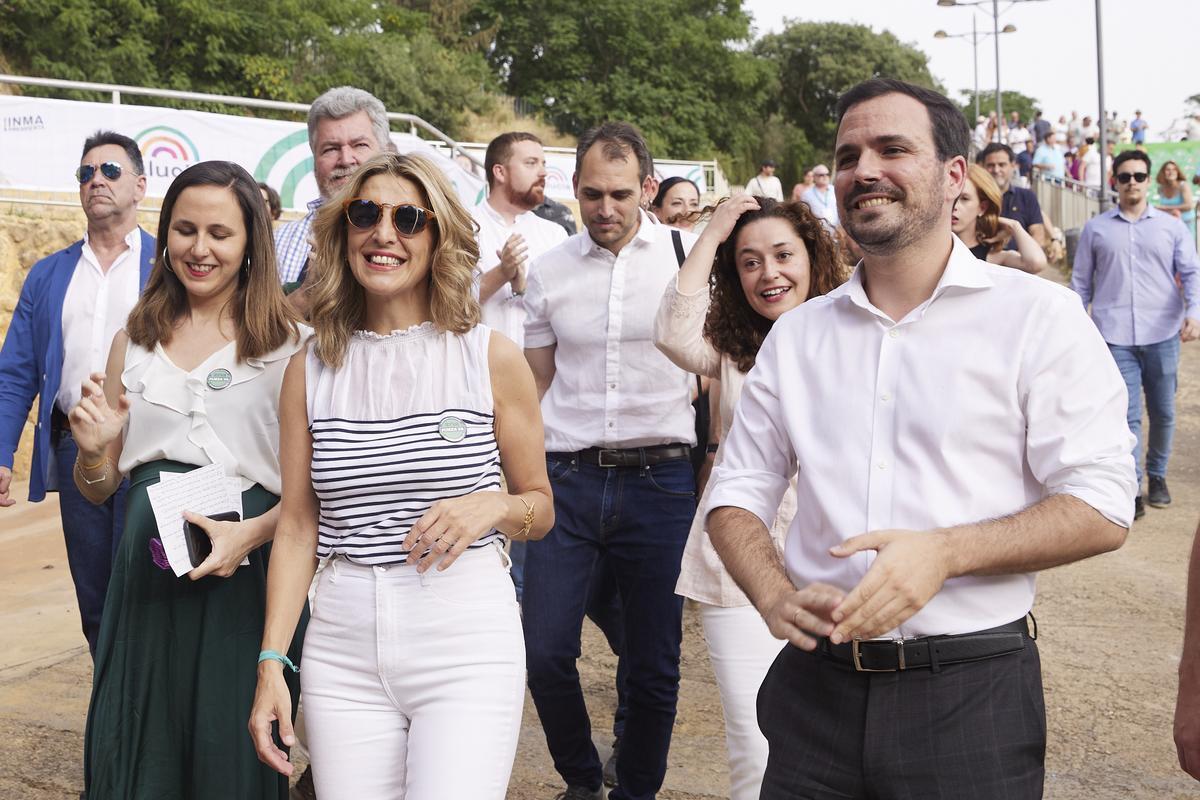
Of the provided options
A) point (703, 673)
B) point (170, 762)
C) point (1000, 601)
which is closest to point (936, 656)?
point (1000, 601)

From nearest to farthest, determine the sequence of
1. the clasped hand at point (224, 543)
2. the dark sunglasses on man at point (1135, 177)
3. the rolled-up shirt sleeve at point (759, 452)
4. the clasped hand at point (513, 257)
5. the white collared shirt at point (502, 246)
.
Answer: the rolled-up shirt sleeve at point (759, 452) → the clasped hand at point (224, 543) → the clasped hand at point (513, 257) → the white collared shirt at point (502, 246) → the dark sunglasses on man at point (1135, 177)

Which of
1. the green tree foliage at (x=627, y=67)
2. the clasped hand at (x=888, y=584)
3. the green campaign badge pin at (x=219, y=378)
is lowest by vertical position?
the clasped hand at (x=888, y=584)

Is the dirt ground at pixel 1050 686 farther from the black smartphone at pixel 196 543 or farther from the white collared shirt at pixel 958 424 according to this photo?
the white collared shirt at pixel 958 424

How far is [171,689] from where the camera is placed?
3373 millimetres

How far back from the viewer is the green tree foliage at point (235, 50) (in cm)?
2666

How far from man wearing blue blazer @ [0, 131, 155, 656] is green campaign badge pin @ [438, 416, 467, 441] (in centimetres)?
235

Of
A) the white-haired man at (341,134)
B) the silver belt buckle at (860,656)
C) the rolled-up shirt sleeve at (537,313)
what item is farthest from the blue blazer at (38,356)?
the silver belt buckle at (860,656)

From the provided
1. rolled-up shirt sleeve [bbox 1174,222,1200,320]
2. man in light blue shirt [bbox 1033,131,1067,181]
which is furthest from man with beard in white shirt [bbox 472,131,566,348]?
man in light blue shirt [bbox 1033,131,1067,181]

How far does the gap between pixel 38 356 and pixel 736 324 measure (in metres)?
2.78

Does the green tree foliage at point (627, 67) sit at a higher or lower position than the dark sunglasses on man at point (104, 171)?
higher

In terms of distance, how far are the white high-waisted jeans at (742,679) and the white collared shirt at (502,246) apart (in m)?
2.73

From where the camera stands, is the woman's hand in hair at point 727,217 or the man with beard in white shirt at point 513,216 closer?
the woman's hand in hair at point 727,217

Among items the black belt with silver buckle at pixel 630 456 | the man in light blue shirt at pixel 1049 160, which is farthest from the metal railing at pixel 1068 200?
the black belt with silver buckle at pixel 630 456

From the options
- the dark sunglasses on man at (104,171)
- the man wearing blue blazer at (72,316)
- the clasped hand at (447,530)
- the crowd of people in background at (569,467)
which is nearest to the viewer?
the crowd of people in background at (569,467)
